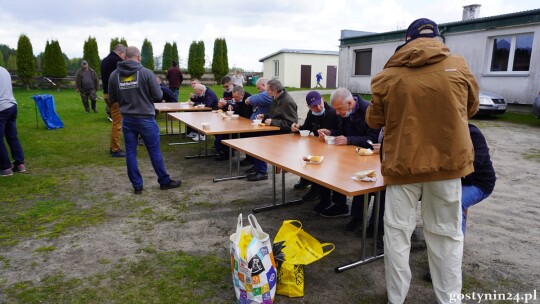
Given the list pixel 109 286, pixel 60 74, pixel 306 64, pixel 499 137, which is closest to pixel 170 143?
pixel 109 286

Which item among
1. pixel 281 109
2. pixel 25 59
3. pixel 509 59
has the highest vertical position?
pixel 25 59

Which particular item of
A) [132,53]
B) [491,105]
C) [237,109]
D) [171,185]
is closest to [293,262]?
[171,185]

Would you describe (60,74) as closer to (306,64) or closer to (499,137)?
(306,64)

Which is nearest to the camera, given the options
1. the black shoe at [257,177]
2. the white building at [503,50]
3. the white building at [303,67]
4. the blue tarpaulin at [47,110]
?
the black shoe at [257,177]

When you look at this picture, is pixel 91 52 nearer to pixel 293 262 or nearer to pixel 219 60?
pixel 219 60

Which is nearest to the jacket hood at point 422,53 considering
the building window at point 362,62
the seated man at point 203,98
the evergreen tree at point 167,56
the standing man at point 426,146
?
the standing man at point 426,146

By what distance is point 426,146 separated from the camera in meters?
2.10

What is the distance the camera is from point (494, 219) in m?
3.81

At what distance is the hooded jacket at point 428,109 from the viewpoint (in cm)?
204

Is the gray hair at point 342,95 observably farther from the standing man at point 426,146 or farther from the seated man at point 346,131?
the standing man at point 426,146

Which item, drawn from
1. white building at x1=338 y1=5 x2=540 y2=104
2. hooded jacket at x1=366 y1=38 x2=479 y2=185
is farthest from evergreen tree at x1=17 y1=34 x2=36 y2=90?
hooded jacket at x1=366 y1=38 x2=479 y2=185

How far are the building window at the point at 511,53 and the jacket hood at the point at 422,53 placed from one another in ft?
37.9

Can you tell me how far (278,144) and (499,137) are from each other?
6.23 metres

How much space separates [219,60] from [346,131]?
24.5 m
